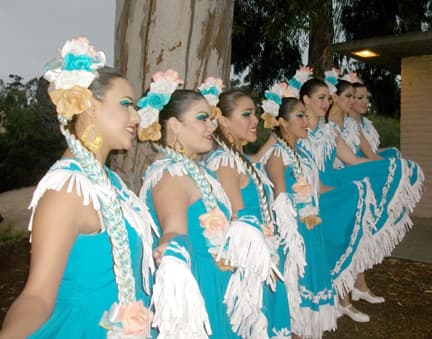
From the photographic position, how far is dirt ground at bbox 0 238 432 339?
4.60 metres

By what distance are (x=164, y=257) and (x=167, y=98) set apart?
975 millimetres

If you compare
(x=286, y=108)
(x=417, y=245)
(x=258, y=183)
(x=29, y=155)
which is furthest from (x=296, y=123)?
(x=29, y=155)

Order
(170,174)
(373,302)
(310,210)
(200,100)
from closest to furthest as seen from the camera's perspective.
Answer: (170,174), (200,100), (310,210), (373,302)

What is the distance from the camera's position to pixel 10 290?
17.9 feet

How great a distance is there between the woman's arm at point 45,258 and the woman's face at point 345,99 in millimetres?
3933

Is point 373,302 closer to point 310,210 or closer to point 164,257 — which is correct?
point 310,210

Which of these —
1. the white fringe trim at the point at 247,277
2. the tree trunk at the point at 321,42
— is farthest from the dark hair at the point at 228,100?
the tree trunk at the point at 321,42

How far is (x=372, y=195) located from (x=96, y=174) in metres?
3.44

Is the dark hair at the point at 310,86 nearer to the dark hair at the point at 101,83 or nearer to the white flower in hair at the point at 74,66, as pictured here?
the dark hair at the point at 101,83

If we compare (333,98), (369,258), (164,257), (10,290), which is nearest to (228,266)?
(164,257)

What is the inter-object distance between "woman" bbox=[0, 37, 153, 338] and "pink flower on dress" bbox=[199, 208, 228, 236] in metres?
0.44

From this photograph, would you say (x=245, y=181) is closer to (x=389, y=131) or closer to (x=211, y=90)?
(x=211, y=90)

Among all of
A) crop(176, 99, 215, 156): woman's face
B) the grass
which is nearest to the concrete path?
crop(176, 99, 215, 156): woman's face

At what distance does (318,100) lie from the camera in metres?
4.53
